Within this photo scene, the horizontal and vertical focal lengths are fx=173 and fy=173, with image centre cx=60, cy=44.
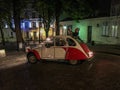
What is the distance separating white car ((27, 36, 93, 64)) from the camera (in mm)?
10890

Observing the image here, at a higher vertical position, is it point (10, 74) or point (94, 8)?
point (94, 8)

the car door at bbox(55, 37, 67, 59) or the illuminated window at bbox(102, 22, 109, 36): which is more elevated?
the illuminated window at bbox(102, 22, 109, 36)

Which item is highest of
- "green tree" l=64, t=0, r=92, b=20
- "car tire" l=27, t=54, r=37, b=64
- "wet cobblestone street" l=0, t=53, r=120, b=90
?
"green tree" l=64, t=0, r=92, b=20

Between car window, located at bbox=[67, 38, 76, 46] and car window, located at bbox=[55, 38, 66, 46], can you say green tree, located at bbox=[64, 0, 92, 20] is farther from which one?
car window, located at bbox=[67, 38, 76, 46]

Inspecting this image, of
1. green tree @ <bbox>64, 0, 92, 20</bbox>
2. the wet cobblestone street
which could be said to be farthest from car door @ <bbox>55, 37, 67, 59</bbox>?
green tree @ <bbox>64, 0, 92, 20</bbox>

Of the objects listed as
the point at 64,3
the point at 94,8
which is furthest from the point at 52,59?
the point at 94,8

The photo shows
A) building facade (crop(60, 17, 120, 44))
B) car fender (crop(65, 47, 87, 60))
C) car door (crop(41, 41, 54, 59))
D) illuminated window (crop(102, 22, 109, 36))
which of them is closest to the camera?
car fender (crop(65, 47, 87, 60))

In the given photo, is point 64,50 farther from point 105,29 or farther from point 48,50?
point 105,29

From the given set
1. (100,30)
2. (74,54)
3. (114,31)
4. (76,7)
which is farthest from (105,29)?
(74,54)

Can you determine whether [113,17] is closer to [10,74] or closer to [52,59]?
[52,59]

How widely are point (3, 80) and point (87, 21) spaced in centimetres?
1898

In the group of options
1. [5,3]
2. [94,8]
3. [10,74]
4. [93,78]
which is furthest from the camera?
[94,8]

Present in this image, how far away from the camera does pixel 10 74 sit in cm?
973

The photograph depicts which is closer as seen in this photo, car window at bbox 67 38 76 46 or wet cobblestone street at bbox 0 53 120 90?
wet cobblestone street at bbox 0 53 120 90
